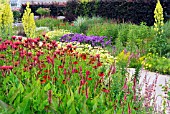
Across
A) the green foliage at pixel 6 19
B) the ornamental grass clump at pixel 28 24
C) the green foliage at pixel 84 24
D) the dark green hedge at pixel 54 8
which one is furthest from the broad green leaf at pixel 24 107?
the dark green hedge at pixel 54 8

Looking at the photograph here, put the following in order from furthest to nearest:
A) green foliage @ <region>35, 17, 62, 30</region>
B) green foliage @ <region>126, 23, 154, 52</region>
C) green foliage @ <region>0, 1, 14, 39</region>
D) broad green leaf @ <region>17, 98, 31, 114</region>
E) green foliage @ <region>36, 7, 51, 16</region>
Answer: green foliage @ <region>36, 7, 51, 16</region> < green foliage @ <region>35, 17, 62, 30</region> < green foliage @ <region>126, 23, 154, 52</region> < green foliage @ <region>0, 1, 14, 39</region> < broad green leaf @ <region>17, 98, 31, 114</region>

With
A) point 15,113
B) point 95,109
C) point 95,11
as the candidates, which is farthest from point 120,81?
point 95,11

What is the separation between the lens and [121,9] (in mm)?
17766

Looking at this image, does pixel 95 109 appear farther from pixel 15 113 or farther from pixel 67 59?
pixel 67 59

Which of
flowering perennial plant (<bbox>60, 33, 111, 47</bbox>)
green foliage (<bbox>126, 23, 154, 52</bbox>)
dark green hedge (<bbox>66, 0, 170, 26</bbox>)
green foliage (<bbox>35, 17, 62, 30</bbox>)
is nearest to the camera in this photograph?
green foliage (<bbox>126, 23, 154, 52</bbox>)

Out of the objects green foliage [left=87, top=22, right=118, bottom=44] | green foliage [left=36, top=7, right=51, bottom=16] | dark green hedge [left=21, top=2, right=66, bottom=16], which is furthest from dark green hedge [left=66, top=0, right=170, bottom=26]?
dark green hedge [left=21, top=2, right=66, bottom=16]

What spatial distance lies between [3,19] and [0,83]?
5.73m

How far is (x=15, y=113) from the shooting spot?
8.45ft

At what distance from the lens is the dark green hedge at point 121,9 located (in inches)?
650

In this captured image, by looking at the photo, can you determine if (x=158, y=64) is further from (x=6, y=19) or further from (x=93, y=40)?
(x=6, y=19)

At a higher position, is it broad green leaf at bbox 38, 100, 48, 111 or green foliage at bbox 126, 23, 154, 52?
broad green leaf at bbox 38, 100, 48, 111

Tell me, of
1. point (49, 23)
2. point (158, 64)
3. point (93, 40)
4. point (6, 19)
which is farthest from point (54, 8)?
point (158, 64)

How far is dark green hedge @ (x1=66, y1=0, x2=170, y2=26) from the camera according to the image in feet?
54.2

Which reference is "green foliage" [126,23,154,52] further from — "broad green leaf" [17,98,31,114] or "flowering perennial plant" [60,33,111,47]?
"broad green leaf" [17,98,31,114]
